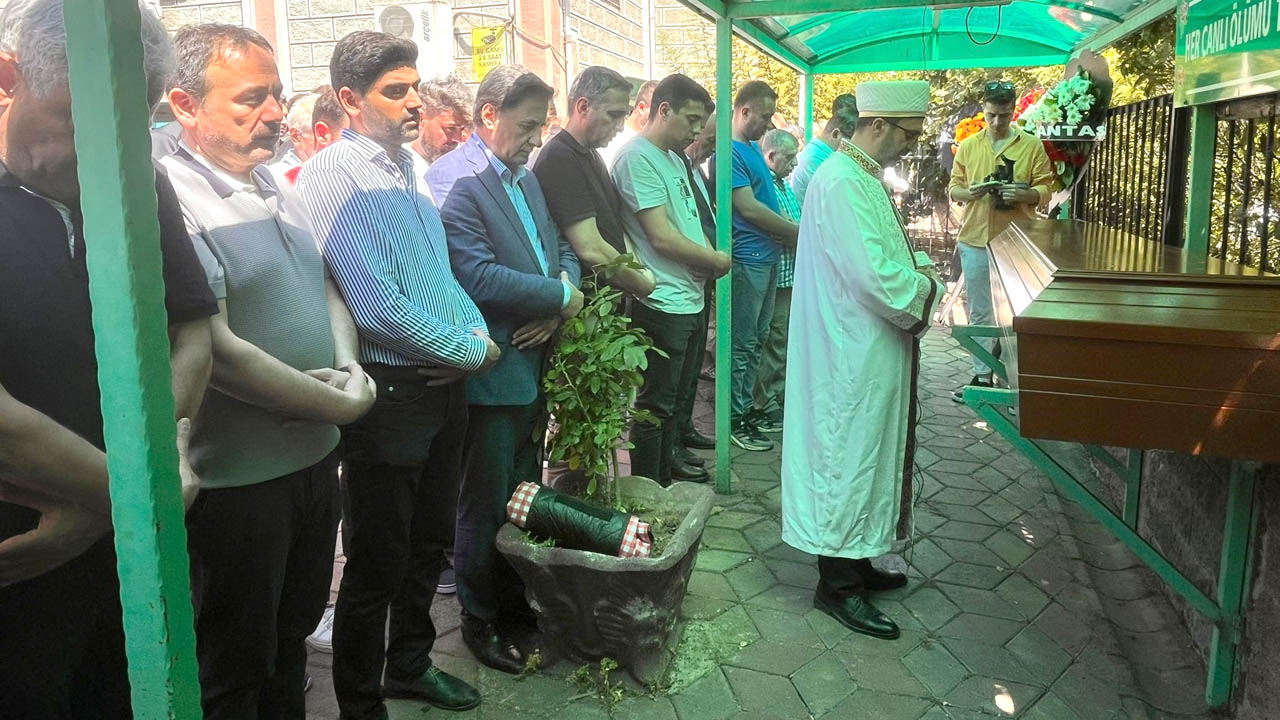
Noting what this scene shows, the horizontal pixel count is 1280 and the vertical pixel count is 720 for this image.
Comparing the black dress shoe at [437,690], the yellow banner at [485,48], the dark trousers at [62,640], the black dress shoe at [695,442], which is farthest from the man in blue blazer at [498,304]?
the yellow banner at [485,48]

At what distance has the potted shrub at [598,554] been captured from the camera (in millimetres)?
2965

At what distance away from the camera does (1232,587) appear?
9.71 feet

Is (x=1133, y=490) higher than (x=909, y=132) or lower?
lower

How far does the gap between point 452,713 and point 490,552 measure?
511 mm

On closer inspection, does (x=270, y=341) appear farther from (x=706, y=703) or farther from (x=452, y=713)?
(x=706, y=703)

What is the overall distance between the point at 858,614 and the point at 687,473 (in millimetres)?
1798

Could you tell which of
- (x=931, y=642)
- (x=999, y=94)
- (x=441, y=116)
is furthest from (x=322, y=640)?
(x=999, y=94)

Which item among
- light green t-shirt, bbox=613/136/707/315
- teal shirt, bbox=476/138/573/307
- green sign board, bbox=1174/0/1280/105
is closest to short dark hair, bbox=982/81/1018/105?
green sign board, bbox=1174/0/1280/105

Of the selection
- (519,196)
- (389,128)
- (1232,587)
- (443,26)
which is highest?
(443,26)

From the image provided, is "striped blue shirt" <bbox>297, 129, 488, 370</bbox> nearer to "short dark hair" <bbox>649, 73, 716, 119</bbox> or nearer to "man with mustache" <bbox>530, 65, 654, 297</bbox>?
"man with mustache" <bbox>530, 65, 654, 297</bbox>

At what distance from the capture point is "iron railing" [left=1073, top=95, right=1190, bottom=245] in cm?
409

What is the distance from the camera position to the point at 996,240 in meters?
4.71

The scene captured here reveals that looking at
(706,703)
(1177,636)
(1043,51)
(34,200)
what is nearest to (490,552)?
(706,703)

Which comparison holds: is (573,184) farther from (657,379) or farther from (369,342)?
(369,342)
